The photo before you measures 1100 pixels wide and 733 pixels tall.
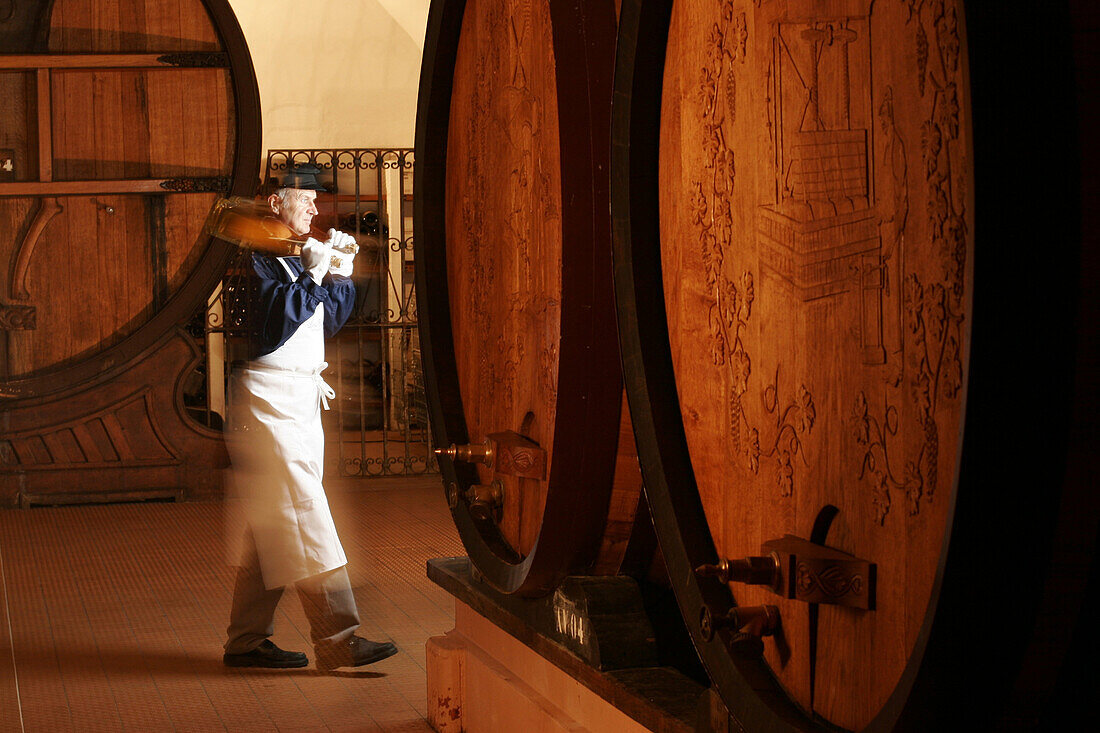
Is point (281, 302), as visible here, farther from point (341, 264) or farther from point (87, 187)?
point (87, 187)

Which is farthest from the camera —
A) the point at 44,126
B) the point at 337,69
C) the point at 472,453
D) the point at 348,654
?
the point at 337,69

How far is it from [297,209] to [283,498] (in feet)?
3.08

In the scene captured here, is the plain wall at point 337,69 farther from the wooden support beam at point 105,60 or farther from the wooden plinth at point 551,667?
the wooden plinth at point 551,667

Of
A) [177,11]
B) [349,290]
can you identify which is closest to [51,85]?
[177,11]

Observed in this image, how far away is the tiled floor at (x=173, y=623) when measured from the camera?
2785 millimetres

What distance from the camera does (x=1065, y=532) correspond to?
26.0 inches

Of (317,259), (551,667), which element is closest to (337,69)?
(317,259)

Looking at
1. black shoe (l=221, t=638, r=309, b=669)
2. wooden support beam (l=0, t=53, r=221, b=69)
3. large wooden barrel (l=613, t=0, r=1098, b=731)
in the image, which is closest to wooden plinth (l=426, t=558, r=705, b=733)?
large wooden barrel (l=613, t=0, r=1098, b=731)

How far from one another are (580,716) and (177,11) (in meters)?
4.74

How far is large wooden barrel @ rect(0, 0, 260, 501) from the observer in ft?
17.6

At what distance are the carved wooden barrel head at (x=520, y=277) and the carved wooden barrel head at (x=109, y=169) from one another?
3707mm

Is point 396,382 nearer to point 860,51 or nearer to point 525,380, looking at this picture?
point 525,380

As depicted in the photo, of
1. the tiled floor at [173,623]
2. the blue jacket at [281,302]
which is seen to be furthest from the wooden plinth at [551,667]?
the blue jacket at [281,302]

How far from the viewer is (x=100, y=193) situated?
5.37 meters
